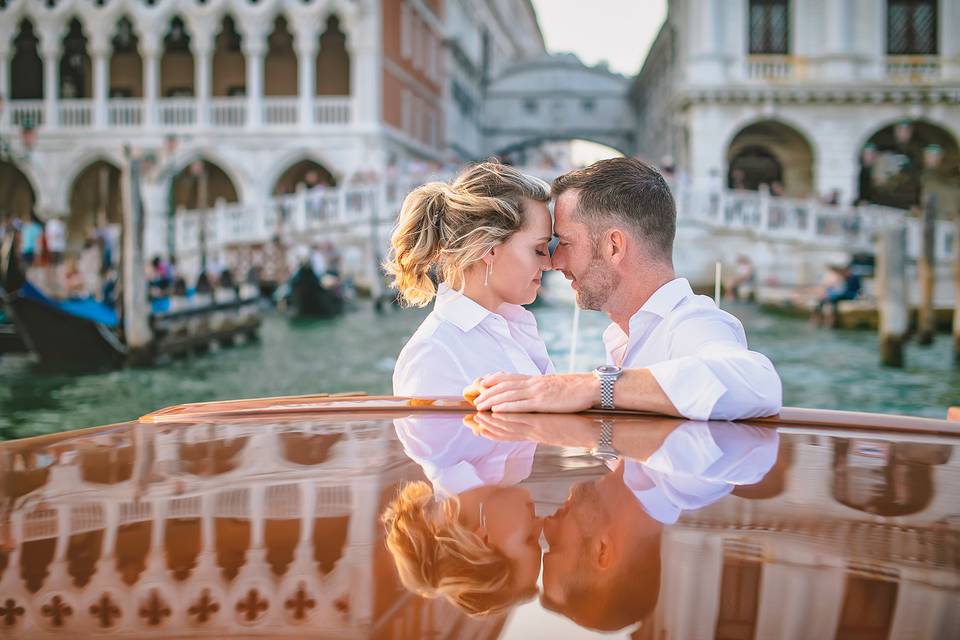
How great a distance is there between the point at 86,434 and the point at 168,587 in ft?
1.77

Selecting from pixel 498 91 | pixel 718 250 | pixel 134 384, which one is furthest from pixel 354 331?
pixel 498 91

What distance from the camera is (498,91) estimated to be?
2564 centimetres

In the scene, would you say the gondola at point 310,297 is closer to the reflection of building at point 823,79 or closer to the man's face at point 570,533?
the reflection of building at point 823,79

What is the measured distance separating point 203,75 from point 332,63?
2381 mm

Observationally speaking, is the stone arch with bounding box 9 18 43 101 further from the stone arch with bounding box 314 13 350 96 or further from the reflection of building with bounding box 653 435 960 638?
the reflection of building with bounding box 653 435 960 638

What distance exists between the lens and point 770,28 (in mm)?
16219

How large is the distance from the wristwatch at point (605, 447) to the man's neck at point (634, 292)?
463 millimetres

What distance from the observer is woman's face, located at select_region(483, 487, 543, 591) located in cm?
58

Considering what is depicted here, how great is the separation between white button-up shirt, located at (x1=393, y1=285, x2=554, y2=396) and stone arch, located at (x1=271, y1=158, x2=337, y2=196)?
610 inches

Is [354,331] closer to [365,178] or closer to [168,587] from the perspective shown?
[365,178]

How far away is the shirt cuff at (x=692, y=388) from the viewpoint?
3.51 feet

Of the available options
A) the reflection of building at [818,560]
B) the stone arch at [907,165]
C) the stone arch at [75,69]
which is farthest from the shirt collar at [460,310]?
the stone arch at [75,69]

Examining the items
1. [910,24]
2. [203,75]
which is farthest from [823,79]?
[203,75]

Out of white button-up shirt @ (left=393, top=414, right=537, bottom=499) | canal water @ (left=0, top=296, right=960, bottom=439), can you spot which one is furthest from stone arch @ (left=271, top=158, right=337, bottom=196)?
white button-up shirt @ (left=393, top=414, right=537, bottom=499)
